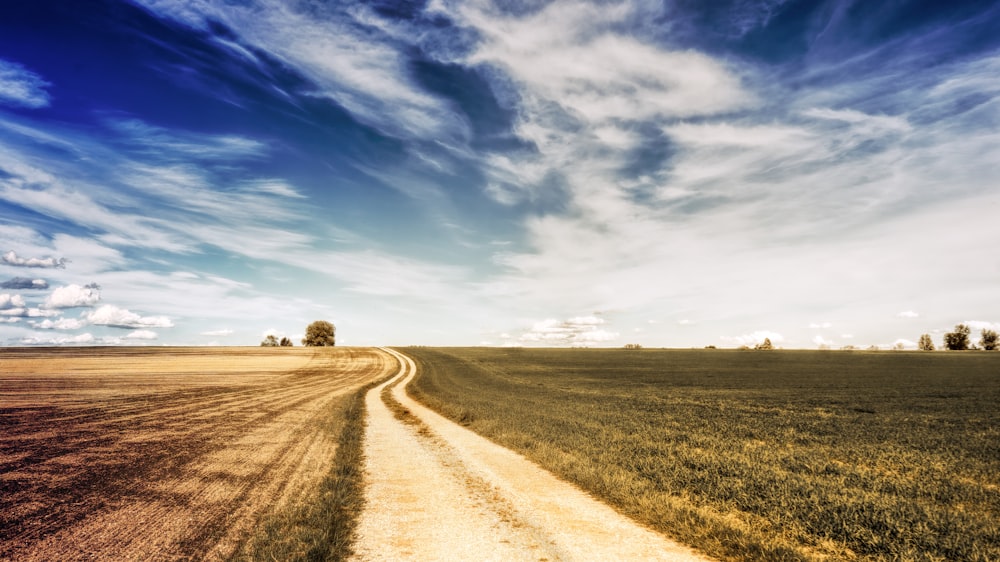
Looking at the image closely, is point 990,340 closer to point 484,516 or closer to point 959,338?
point 959,338

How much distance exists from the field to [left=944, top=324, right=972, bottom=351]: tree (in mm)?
198025

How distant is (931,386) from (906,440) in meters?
35.2

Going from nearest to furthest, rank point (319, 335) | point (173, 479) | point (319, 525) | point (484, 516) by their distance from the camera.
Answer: point (319, 525) < point (484, 516) < point (173, 479) < point (319, 335)

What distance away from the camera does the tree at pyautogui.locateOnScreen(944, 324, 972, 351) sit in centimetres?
14600

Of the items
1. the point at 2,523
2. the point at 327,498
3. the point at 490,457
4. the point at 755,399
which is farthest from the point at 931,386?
the point at 2,523

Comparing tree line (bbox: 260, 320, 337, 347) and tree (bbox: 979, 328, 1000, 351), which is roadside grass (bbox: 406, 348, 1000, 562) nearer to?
tree line (bbox: 260, 320, 337, 347)

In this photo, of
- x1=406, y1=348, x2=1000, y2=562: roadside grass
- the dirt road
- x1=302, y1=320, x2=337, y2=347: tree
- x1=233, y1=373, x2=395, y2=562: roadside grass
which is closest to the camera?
x1=233, y1=373, x2=395, y2=562: roadside grass

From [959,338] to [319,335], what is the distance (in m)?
203

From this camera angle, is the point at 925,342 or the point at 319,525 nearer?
the point at 319,525

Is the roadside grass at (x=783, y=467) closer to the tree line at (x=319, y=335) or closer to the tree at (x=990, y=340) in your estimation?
the tree line at (x=319, y=335)

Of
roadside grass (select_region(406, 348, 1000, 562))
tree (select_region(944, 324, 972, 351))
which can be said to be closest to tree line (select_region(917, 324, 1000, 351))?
tree (select_region(944, 324, 972, 351))

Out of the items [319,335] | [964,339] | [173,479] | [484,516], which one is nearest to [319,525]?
[484,516]


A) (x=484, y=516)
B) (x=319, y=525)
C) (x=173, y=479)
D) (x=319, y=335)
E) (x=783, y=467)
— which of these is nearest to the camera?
(x=319, y=525)

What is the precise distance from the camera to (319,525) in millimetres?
8531
